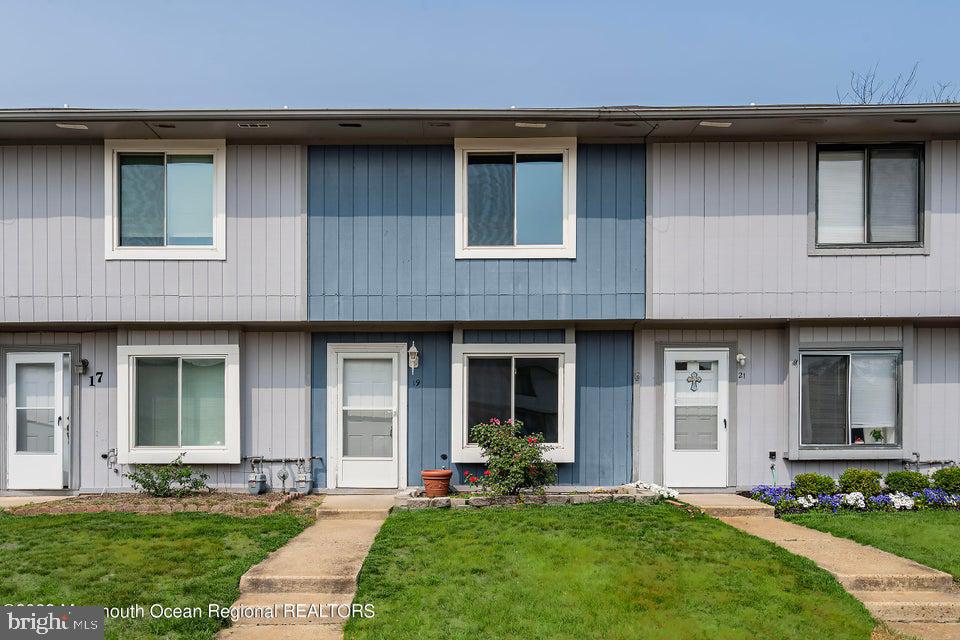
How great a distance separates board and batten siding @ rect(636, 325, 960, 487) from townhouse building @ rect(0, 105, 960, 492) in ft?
0.10

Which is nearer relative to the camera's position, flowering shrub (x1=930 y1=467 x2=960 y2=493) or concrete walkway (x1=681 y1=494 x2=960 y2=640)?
concrete walkway (x1=681 y1=494 x2=960 y2=640)

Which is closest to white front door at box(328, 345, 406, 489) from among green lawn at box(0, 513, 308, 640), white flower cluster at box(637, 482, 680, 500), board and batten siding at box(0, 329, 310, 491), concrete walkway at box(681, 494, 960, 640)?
board and batten siding at box(0, 329, 310, 491)

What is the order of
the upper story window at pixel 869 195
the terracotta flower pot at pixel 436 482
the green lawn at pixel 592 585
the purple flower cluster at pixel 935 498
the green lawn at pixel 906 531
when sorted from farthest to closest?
the upper story window at pixel 869 195 → the terracotta flower pot at pixel 436 482 → the purple flower cluster at pixel 935 498 → the green lawn at pixel 906 531 → the green lawn at pixel 592 585

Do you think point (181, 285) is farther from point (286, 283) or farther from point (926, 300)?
point (926, 300)

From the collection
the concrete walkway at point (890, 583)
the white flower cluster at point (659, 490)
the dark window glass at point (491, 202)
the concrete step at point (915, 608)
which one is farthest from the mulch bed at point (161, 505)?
the concrete step at point (915, 608)

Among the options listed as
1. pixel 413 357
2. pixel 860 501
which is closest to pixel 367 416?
pixel 413 357

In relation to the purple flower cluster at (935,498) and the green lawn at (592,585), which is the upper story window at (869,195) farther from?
the green lawn at (592,585)

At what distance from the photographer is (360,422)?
10.2m

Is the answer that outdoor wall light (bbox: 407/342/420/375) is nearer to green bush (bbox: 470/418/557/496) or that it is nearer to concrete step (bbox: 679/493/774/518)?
green bush (bbox: 470/418/557/496)

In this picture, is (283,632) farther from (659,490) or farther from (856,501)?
(856,501)

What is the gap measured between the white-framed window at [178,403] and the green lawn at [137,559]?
4.60 ft

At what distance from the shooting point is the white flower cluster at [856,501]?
9.30 m

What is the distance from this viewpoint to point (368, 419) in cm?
1020

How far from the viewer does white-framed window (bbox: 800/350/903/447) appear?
9.93m
